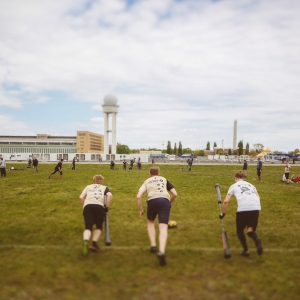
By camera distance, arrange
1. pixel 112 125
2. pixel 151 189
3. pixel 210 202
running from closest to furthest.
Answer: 1. pixel 151 189
2. pixel 210 202
3. pixel 112 125

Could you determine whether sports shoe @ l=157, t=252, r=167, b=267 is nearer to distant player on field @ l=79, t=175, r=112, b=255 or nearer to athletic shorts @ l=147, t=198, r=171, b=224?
athletic shorts @ l=147, t=198, r=171, b=224

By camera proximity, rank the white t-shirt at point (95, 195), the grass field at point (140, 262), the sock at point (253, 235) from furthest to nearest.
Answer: the white t-shirt at point (95, 195) → the sock at point (253, 235) → the grass field at point (140, 262)

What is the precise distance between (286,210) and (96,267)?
8785 millimetres

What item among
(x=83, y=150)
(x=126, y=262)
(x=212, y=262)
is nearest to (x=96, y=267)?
(x=126, y=262)

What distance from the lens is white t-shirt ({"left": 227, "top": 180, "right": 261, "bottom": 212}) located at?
6543mm

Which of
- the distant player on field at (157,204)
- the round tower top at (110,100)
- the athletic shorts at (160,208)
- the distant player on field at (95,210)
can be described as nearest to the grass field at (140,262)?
the distant player on field at (95,210)

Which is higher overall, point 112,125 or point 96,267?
point 112,125

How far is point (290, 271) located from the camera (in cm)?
560

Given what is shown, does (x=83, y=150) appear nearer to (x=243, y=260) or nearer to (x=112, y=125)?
(x=112, y=125)

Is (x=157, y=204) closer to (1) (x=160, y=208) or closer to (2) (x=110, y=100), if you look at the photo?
(1) (x=160, y=208)

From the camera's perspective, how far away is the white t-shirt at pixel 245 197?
21.5ft

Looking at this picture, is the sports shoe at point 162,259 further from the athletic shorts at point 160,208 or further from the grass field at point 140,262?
the athletic shorts at point 160,208

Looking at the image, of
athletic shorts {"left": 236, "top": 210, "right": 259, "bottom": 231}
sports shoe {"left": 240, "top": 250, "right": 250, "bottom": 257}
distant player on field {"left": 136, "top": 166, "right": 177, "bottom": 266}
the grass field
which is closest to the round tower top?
the grass field

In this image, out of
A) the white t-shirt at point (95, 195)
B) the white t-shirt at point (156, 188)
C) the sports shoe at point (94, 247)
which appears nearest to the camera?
the sports shoe at point (94, 247)
